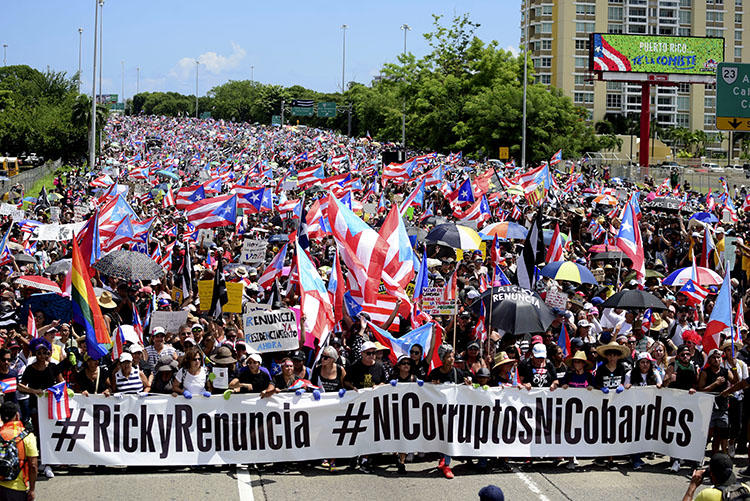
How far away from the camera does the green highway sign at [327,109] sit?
143 metres

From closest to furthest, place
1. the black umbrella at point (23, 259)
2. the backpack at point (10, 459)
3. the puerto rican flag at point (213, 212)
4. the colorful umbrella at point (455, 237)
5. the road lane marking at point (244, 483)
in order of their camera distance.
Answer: the backpack at point (10, 459) → the road lane marking at point (244, 483) → the black umbrella at point (23, 259) → the colorful umbrella at point (455, 237) → the puerto rican flag at point (213, 212)

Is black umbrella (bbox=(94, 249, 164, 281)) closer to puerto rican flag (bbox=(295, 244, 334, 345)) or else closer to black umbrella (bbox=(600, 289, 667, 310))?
puerto rican flag (bbox=(295, 244, 334, 345))

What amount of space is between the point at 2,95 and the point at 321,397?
67.0 metres

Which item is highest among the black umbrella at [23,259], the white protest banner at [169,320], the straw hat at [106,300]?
the black umbrella at [23,259]

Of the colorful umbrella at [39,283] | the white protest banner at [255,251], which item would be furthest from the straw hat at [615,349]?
the white protest banner at [255,251]

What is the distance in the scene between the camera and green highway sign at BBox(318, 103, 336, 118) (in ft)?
468

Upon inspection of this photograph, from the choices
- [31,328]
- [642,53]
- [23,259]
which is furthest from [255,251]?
[642,53]

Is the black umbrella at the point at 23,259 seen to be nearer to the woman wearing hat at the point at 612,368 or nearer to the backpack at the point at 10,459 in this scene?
the backpack at the point at 10,459

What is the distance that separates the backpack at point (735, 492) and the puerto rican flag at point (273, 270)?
9.90m

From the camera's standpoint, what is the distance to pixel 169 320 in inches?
488

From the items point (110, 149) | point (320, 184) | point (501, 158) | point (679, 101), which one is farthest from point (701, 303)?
point (679, 101)

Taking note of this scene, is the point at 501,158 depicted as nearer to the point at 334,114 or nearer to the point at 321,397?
the point at 321,397

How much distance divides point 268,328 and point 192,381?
916 mm

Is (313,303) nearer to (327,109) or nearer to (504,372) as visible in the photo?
(504,372)
